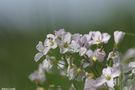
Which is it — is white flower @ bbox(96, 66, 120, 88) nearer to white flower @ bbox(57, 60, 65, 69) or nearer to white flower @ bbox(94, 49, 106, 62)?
white flower @ bbox(94, 49, 106, 62)

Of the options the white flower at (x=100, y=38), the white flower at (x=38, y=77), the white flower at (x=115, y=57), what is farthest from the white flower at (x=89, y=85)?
the white flower at (x=38, y=77)

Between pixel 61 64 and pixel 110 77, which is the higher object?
pixel 61 64

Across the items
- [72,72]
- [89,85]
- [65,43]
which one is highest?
A: [65,43]

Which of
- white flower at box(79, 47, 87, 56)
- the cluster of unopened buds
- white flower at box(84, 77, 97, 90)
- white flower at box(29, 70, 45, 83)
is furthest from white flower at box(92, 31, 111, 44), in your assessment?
white flower at box(29, 70, 45, 83)

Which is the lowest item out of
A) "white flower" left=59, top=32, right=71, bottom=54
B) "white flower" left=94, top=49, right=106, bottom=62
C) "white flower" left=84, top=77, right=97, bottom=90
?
"white flower" left=84, top=77, right=97, bottom=90

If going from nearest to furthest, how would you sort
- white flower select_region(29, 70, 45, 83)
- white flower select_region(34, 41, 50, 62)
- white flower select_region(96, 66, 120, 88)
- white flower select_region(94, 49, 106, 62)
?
white flower select_region(96, 66, 120, 88), white flower select_region(94, 49, 106, 62), white flower select_region(34, 41, 50, 62), white flower select_region(29, 70, 45, 83)

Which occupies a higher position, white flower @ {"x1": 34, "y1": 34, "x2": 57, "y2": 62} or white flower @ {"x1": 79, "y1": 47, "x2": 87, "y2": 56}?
white flower @ {"x1": 34, "y1": 34, "x2": 57, "y2": 62}

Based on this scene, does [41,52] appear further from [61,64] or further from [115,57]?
[115,57]

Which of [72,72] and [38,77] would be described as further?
[38,77]

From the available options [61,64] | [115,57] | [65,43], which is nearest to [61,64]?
[61,64]
